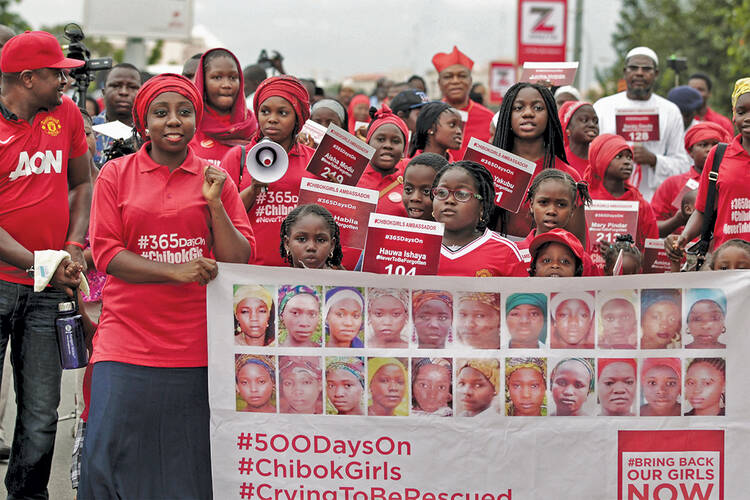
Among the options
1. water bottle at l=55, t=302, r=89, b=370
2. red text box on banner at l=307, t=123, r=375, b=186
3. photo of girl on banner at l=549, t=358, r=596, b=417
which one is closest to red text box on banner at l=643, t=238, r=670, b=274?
red text box on banner at l=307, t=123, r=375, b=186

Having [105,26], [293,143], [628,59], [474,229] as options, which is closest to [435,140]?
[293,143]

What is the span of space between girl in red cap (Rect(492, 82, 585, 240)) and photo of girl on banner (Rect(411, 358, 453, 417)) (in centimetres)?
216

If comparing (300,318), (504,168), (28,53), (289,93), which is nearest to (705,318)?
(300,318)

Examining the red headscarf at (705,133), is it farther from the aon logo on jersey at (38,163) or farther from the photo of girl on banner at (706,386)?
the aon logo on jersey at (38,163)

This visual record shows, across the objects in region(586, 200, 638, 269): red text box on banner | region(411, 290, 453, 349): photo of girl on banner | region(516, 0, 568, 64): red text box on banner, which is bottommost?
region(411, 290, 453, 349): photo of girl on banner

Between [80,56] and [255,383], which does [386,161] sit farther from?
[255,383]

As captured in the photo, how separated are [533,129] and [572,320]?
233 centimetres

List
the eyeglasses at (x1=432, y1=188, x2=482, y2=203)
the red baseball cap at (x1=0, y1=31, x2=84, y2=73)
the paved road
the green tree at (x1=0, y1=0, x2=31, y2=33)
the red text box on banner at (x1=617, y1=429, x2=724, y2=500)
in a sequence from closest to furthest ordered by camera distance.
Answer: the red text box on banner at (x1=617, y1=429, x2=724, y2=500) < the red baseball cap at (x1=0, y1=31, x2=84, y2=73) < the eyeglasses at (x1=432, y1=188, x2=482, y2=203) < the paved road < the green tree at (x1=0, y1=0, x2=31, y2=33)

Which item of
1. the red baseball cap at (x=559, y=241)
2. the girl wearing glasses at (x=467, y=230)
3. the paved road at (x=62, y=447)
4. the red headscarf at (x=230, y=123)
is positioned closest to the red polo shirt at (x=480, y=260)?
the girl wearing glasses at (x=467, y=230)

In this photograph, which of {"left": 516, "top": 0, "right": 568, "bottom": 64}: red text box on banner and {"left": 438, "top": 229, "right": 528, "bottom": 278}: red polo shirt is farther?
{"left": 516, "top": 0, "right": 568, "bottom": 64}: red text box on banner

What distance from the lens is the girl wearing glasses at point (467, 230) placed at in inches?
212

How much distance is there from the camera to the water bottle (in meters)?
5.32

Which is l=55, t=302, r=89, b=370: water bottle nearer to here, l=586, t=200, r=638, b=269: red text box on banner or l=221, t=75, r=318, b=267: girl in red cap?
l=221, t=75, r=318, b=267: girl in red cap

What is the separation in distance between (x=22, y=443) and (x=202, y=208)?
1.70m
